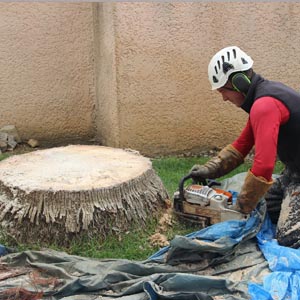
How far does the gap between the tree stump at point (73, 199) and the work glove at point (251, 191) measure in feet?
2.56

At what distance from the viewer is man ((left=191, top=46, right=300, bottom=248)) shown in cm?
352

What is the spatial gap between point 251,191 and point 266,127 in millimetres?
471

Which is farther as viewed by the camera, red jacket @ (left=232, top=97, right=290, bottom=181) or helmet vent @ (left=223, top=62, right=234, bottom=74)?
helmet vent @ (left=223, top=62, right=234, bottom=74)

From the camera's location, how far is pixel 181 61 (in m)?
6.26

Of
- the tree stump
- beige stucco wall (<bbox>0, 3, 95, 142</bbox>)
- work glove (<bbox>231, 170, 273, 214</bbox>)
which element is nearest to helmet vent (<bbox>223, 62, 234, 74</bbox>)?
work glove (<bbox>231, 170, 273, 214</bbox>)

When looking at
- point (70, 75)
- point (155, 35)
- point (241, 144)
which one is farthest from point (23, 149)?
point (241, 144)

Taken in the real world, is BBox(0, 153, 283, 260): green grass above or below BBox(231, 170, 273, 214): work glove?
below

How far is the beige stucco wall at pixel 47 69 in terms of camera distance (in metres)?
6.66

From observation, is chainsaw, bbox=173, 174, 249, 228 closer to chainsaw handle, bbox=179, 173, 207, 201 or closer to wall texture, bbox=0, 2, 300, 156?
chainsaw handle, bbox=179, 173, 207, 201

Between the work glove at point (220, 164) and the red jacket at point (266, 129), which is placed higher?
the red jacket at point (266, 129)

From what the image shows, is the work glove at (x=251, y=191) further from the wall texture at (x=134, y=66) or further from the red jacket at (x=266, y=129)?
the wall texture at (x=134, y=66)

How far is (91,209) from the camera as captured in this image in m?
3.86

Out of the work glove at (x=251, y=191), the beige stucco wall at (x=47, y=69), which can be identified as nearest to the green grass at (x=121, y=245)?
the work glove at (x=251, y=191)

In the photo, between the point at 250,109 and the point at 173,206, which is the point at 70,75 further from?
the point at 250,109
